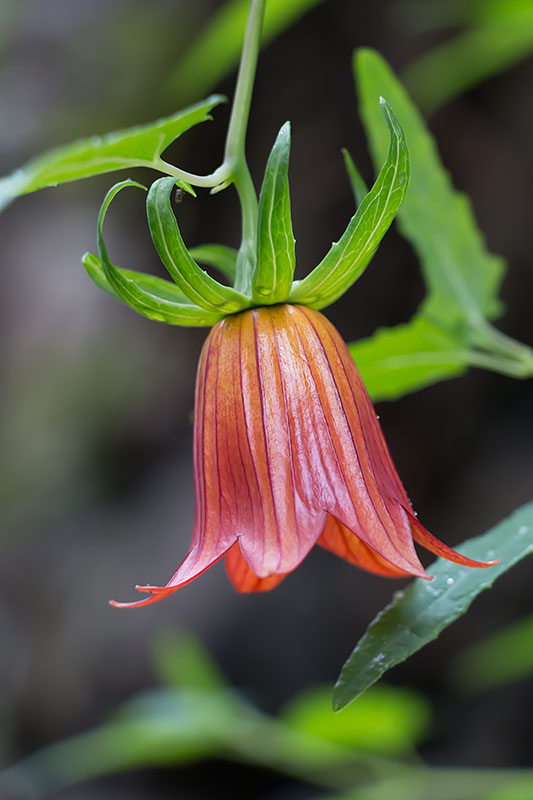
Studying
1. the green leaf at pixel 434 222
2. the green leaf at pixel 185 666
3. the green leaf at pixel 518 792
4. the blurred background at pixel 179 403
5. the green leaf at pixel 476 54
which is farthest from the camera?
the blurred background at pixel 179 403

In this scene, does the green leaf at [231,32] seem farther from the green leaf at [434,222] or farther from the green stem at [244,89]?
the green stem at [244,89]

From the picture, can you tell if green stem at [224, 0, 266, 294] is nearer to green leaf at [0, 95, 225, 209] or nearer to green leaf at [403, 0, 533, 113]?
green leaf at [0, 95, 225, 209]

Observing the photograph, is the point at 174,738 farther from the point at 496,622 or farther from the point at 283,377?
the point at 283,377

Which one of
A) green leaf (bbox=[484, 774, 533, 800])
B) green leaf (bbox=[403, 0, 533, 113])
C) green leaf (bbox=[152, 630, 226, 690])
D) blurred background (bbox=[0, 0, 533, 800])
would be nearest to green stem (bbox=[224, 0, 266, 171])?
green leaf (bbox=[403, 0, 533, 113])

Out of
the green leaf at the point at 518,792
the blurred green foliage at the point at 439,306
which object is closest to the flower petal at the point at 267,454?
the blurred green foliage at the point at 439,306

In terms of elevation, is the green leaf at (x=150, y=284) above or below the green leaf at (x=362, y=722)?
above

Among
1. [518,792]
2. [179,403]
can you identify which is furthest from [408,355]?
[179,403]
